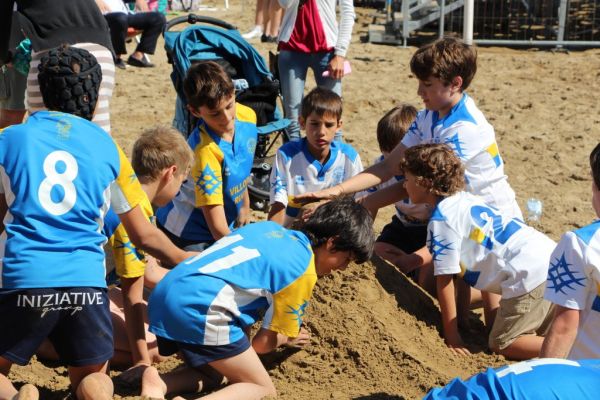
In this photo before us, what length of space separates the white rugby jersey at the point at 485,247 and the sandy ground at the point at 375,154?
430mm

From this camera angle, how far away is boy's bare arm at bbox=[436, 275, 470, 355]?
4581 millimetres

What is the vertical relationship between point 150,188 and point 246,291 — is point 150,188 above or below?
above

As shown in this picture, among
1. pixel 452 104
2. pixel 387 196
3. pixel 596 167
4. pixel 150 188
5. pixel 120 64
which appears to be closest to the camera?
pixel 596 167

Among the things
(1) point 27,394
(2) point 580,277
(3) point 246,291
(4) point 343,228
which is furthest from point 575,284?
(1) point 27,394

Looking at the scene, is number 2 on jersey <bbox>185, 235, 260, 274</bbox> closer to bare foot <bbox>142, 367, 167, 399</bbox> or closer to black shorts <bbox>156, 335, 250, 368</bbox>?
black shorts <bbox>156, 335, 250, 368</bbox>

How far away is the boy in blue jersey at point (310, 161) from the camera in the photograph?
5328 mm

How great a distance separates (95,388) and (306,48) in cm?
416

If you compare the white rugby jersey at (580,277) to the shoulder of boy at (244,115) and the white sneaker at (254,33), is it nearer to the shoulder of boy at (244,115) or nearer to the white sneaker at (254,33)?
the shoulder of boy at (244,115)

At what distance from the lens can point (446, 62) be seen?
480 centimetres

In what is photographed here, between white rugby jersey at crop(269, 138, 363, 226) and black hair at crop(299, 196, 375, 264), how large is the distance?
150cm

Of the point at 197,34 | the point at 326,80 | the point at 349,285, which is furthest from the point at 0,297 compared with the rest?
the point at 326,80

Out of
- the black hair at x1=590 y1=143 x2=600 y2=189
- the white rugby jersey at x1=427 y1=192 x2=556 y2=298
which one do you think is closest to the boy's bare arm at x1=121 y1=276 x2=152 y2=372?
the white rugby jersey at x1=427 y1=192 x2=556 y2=298

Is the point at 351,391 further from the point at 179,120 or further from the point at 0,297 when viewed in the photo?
the point at 179,120

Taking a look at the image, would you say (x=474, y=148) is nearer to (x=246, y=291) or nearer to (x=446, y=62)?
(x=446, y=62)
